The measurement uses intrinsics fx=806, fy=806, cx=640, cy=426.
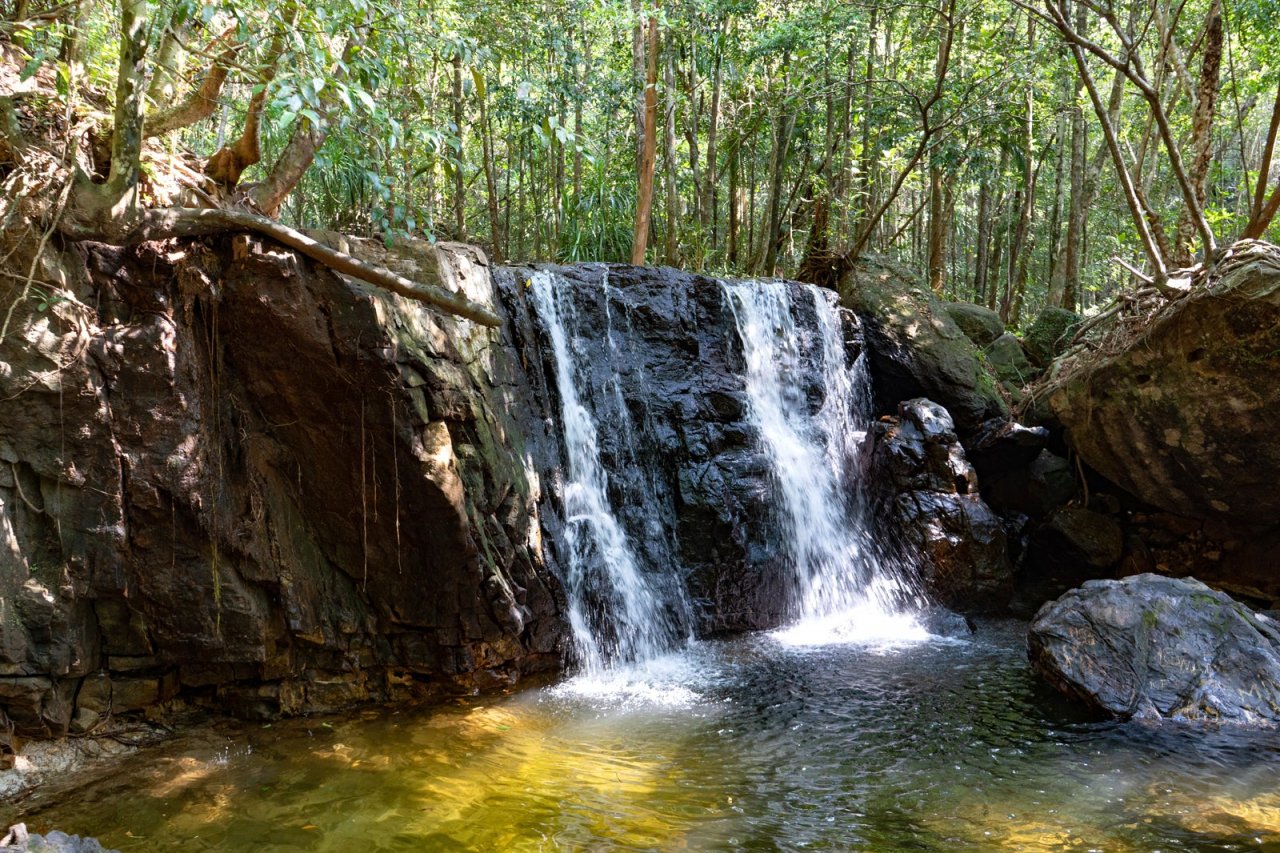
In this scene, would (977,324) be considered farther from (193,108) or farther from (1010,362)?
(193,108)

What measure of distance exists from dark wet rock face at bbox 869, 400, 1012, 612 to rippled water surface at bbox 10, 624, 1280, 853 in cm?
198

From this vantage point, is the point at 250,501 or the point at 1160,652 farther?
the point at 1160,652

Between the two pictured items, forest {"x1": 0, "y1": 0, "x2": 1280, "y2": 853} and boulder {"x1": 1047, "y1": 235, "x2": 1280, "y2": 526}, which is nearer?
forest {"x1": 0, "y1": 0, "x2": 1280, "y2": 853}

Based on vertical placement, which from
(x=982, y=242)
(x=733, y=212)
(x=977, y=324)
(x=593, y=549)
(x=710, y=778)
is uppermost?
(x=982, y=242)

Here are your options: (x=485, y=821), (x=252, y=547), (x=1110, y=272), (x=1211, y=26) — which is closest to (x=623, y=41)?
(x=1211, y=26)

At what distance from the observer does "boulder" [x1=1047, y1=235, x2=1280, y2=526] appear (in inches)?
254

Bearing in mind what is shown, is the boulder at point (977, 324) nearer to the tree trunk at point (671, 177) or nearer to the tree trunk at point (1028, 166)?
the tree trunk at point (1028, 166)

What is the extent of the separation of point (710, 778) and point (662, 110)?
10.2m

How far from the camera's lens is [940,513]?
7875 millimetres

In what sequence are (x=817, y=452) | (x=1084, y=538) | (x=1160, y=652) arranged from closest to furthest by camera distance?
(x=1160, y=652), (x=1084, y=538), (x=817, y=452)

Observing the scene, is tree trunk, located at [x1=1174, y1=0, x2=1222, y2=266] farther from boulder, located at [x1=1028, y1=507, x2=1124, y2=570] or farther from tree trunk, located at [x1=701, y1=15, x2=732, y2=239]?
tree trunk, located at [x1=701, y1=15, x2=732, y2=239]

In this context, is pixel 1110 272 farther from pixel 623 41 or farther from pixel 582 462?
pixel 582 462

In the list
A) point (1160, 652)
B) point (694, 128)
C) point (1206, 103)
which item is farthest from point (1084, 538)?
point (694, 128)

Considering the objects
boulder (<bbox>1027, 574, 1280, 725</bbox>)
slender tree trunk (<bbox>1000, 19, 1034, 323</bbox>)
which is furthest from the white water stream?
slender tree trunk (<bbox>1000, 19, 1034, 323</bbox>)
